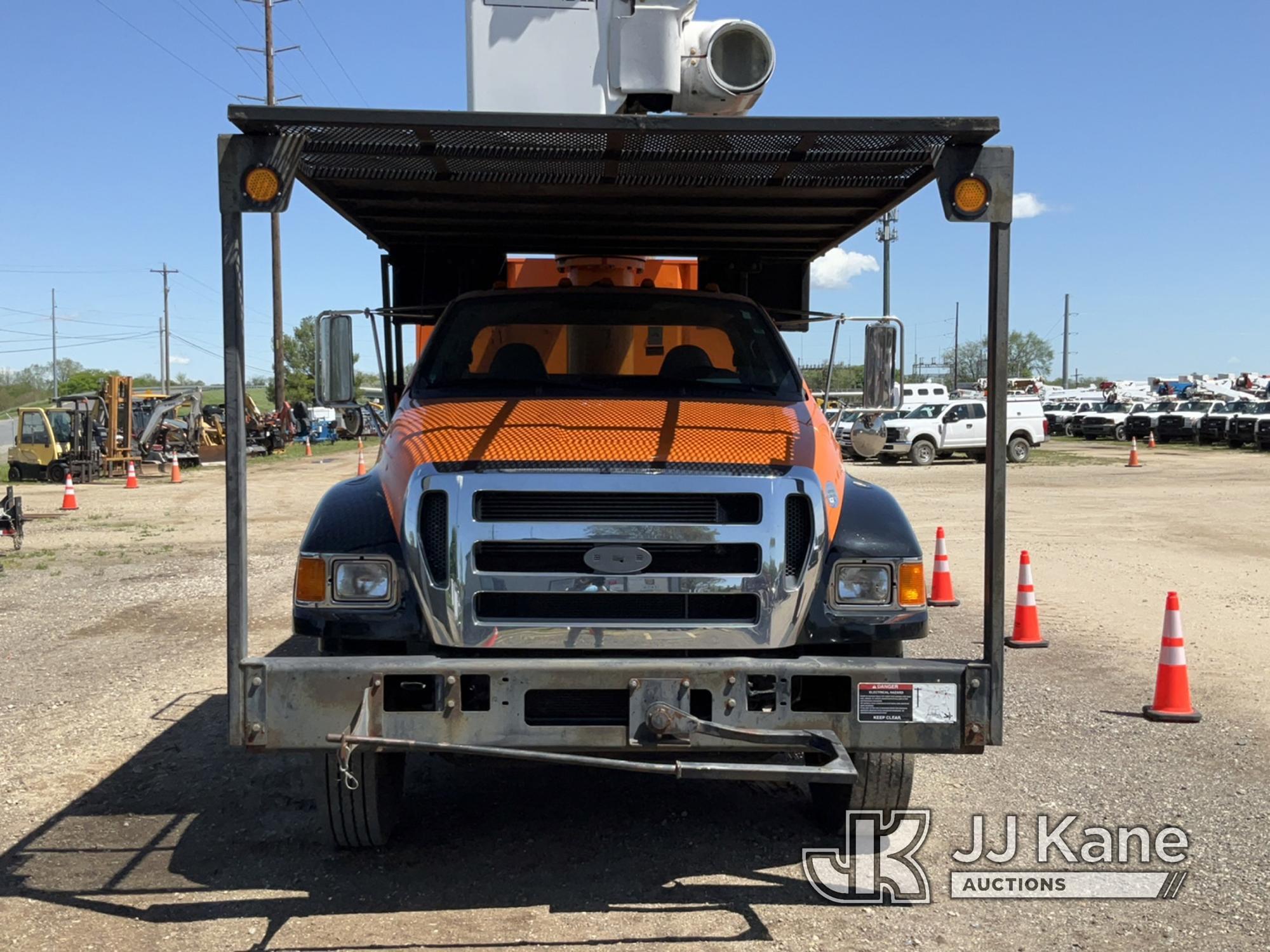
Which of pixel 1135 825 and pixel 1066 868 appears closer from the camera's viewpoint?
pixel 1066 868

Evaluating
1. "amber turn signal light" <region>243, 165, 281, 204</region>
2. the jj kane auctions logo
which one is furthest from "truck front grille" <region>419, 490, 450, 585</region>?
the jj kane auctions logo

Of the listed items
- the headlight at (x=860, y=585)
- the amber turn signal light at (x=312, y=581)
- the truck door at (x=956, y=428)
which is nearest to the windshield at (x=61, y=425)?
the truck door at (x=956, y=428)

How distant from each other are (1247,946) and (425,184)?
4549 millimetres

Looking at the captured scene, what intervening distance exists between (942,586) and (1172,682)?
374 cm

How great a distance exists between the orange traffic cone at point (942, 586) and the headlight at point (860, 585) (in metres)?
6.31

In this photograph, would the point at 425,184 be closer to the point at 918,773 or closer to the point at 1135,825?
the point at 918,773

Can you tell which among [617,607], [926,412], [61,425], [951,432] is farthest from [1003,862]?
[61,425]

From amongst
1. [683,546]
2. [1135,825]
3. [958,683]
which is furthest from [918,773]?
[683,546]

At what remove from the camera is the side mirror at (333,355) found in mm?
5590

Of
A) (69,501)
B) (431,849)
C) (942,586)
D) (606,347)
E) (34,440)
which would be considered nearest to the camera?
(431,849)

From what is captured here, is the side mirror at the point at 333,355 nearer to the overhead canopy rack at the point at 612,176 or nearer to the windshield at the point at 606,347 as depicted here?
the windshield at the point at 606,347

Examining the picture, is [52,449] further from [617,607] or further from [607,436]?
[617,607]

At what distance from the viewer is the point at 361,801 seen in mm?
4543

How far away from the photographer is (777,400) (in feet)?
17.7
